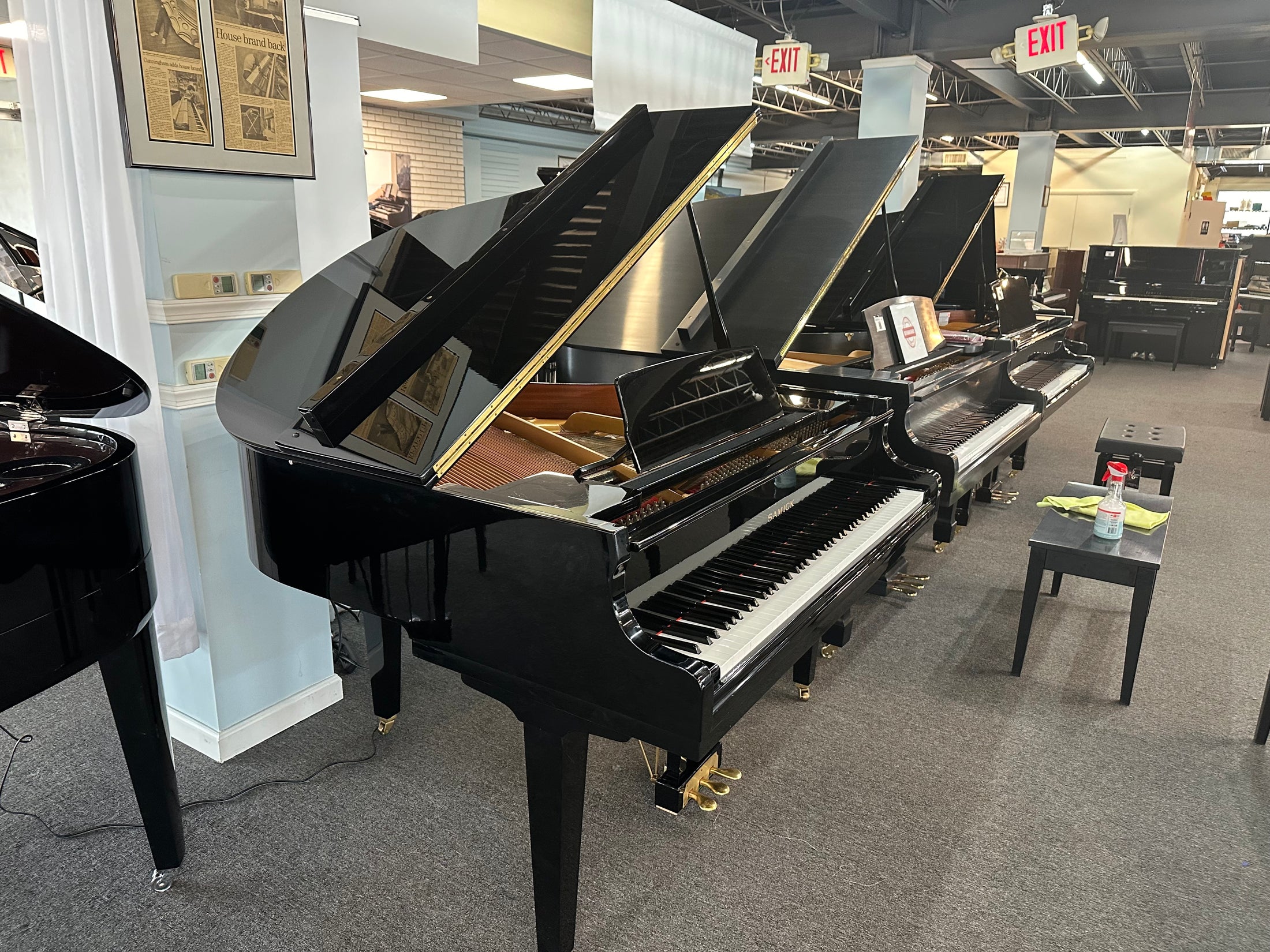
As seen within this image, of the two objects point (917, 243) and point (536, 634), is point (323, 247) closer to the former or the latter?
point (536, 634)

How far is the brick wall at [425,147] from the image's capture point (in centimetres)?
1009

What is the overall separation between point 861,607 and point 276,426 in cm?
240

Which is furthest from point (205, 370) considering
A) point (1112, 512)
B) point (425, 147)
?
point (425, 147)

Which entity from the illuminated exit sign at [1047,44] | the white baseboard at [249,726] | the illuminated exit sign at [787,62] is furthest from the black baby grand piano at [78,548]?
the illuminated exit sign at [1047,44]

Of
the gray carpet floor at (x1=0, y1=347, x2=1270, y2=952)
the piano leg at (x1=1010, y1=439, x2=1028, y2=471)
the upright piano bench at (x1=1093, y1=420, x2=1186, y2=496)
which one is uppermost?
the upright piano bench at (x1=1093, y1=420, x2=1186, y2=496)

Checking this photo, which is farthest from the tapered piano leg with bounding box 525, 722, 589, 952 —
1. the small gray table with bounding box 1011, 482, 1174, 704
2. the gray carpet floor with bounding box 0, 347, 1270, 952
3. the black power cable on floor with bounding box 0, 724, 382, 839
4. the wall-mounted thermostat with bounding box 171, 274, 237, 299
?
the small gray table with bounding box 1011, 482, 1174, 704

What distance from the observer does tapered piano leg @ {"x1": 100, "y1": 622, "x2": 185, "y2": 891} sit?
180 centimetres

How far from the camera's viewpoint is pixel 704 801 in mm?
2213

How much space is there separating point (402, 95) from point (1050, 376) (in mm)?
7638

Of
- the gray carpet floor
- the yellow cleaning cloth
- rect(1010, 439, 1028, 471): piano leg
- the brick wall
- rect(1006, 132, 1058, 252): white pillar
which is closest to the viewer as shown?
the gray carpet floor

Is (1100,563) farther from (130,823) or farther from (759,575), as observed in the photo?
(130,823)

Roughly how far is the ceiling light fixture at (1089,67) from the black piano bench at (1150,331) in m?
2.90

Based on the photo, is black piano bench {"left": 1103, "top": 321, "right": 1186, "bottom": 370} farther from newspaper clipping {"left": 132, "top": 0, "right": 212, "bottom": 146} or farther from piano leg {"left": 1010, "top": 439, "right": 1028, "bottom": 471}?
newspaper clipping {"left": 132, "top": 0, "right": 212, "bottom": 146}

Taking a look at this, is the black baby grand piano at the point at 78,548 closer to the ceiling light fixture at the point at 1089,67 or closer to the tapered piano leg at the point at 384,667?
the tapered piano leg at the point at 384,667
